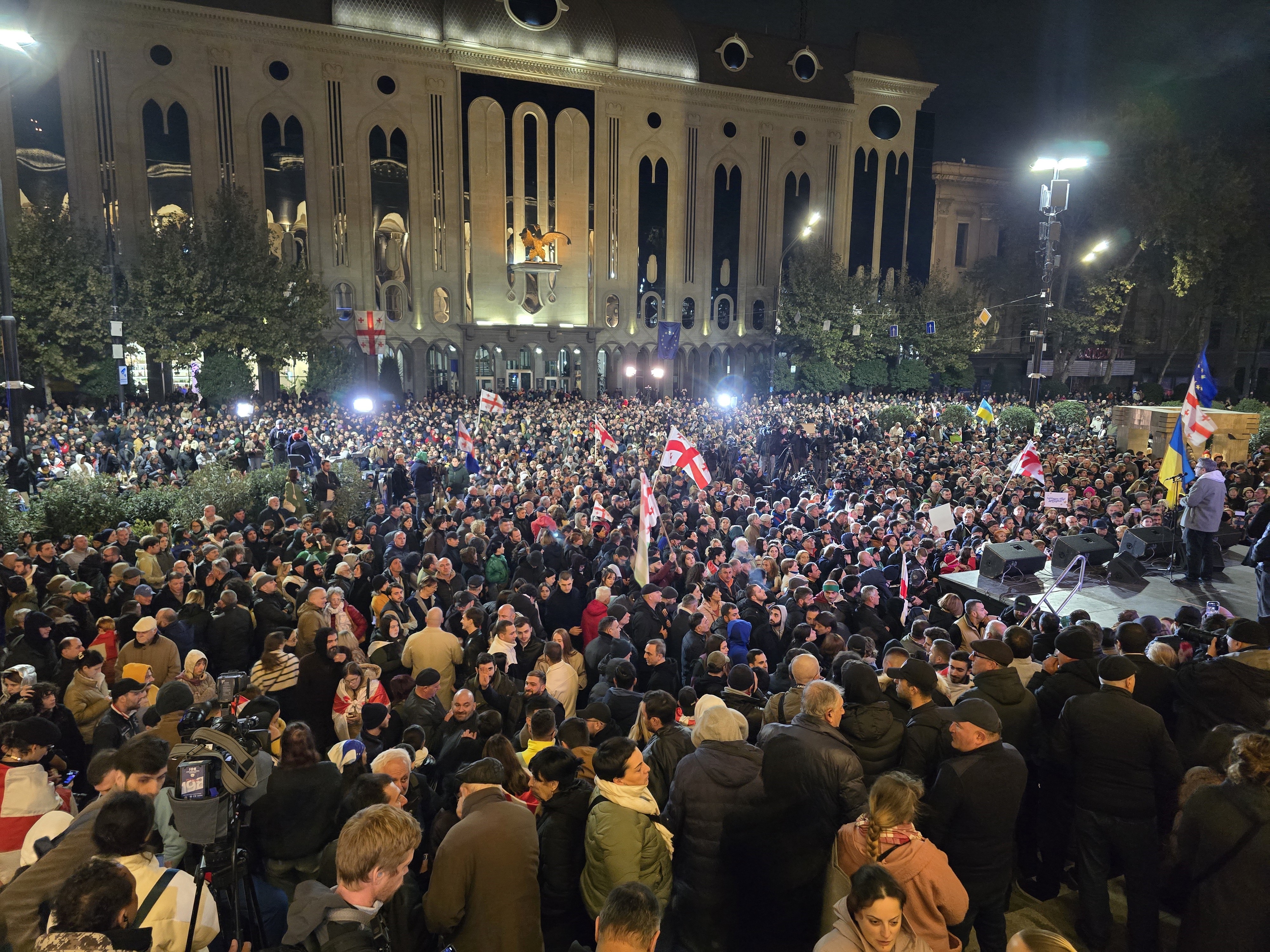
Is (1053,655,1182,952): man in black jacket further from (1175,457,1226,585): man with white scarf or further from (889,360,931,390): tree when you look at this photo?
(889,360,931,390): tree

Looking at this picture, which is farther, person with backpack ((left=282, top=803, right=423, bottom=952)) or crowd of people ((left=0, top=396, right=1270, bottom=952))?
crowd of people ((left=0, top=396, right=1270, bottom=952))

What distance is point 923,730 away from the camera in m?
4.17

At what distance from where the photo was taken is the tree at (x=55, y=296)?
27.2 m

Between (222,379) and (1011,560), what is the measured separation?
29756 millimetres

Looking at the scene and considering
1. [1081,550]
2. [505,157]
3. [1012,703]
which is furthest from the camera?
[505,157]

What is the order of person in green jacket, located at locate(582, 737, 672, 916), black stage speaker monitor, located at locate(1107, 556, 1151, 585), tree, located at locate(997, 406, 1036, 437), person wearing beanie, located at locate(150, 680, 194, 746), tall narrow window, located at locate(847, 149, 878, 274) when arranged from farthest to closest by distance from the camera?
tall narrow window, located at locate(847, 149, 878, 274) → tree, located at locate(997, 406, 1036, 437) → black stage speaker monitor, located at locate(1107, 556, 1151, 585) → person wearing beanie, located at locate(150, 680, 194, 746) → person in green jacket, located at locate(582, 737, 672, 916)

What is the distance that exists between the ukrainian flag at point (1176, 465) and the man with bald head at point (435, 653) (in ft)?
35.3

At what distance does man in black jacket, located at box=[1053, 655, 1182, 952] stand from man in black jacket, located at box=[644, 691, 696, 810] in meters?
2.12

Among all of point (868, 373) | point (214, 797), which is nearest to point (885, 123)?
point (868, 373)

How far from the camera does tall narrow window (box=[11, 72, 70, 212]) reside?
100 ft

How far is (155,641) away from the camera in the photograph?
250 inches

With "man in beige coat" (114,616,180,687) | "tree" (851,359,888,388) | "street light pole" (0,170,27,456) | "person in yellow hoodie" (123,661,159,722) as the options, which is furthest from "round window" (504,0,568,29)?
"person in yellow hoodie" (123,661,159,722)

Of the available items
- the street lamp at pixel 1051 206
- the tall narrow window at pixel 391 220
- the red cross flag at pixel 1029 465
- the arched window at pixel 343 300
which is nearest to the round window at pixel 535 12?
the tall narrow window at pixel 391 220

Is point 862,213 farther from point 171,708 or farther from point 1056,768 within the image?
point 171,708
